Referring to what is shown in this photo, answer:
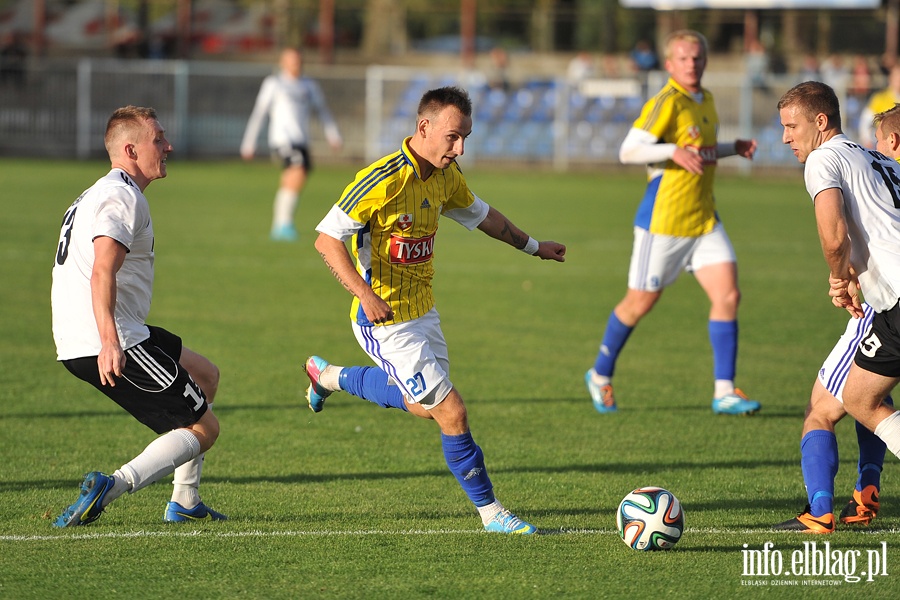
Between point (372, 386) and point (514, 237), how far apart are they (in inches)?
41.2

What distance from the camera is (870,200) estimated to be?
197 inches

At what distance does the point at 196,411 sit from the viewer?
520 cm

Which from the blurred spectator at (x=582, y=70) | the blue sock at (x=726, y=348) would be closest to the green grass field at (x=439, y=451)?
the blue sock at (x=726, y=348)

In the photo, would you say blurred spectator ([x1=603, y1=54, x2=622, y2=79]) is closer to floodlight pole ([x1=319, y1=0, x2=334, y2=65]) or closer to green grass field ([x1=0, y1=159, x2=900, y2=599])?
floodlight pole ([x1=319, y1=0, x2=334, y2=65])

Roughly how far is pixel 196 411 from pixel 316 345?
16.0 ft

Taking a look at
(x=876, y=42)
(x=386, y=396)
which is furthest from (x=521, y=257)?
(x=876, y=42)

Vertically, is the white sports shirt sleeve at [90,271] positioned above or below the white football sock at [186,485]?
above

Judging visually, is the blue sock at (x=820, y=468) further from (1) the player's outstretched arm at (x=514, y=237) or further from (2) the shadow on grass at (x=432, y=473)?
(1) the player's outstretched arm at (x=514, y=237)

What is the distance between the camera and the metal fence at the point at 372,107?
3102cm

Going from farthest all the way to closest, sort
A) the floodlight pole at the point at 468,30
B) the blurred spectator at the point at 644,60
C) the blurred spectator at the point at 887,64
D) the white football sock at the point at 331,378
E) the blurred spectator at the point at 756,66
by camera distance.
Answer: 1. the floodlight pole at the point at 468,30
2. the blurred spectator at the point at 644,60
3. the blurred spectator at the point at 887,64
4. the blurred spectator at the point at 756,66
5. the white football sock at the point at 331,378

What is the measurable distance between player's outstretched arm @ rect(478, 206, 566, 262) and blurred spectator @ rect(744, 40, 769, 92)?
2598cm

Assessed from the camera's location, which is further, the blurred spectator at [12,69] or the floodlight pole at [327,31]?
the floodlight pole at [327,31]

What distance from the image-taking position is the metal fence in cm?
3102

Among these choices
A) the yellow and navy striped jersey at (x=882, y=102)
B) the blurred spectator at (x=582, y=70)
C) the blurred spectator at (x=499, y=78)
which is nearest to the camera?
the yellow and navy striped jersey at (x=882, y=102)
